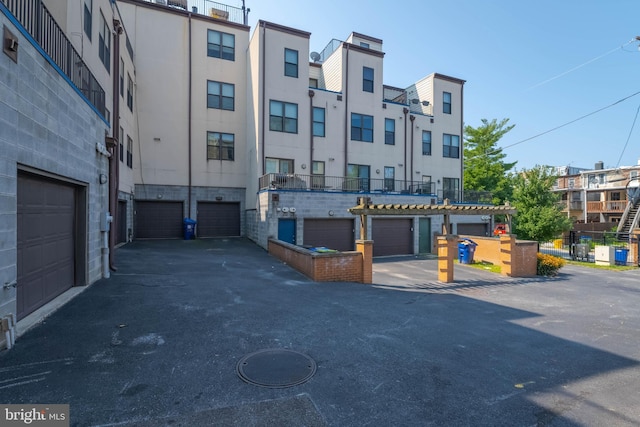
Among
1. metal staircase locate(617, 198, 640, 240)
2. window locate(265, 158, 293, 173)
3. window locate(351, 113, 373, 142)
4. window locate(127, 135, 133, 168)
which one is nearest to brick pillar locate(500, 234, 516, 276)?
window locate(351, 113, 373, 142)

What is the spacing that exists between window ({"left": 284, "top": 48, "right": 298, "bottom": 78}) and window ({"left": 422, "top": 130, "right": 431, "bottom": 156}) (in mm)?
10764

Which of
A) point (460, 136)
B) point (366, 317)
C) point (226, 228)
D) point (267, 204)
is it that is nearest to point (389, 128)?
point (460, 136)

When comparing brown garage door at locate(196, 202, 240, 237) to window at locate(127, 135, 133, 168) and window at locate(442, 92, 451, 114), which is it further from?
window at locate(442, 92, 451, 114)

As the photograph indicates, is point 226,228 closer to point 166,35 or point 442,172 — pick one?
point 166,35

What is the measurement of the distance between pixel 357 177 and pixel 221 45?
1226 cm

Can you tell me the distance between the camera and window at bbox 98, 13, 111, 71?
12531 millimetres

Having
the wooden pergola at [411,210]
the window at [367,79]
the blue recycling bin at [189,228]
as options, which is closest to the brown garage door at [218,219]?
the blue recycling bin at [189,228]

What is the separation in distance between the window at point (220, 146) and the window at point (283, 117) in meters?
3.59

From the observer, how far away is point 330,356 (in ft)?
15.5

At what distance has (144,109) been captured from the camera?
18.7 metres

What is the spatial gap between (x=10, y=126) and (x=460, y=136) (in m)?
26.5

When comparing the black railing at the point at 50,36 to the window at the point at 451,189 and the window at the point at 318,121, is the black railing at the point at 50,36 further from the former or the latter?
the window at the point at 451,189

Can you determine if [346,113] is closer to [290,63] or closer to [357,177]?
[357,177]

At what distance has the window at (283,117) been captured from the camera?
1852 cm
